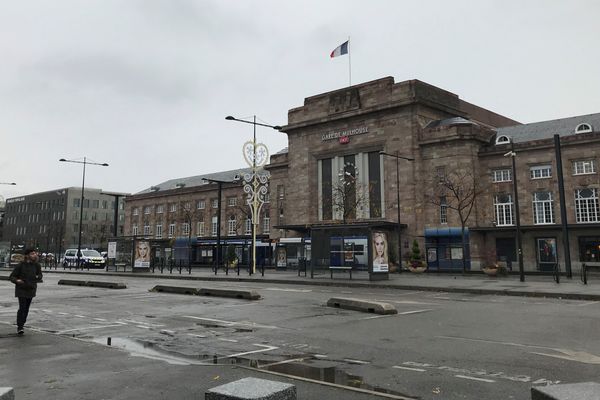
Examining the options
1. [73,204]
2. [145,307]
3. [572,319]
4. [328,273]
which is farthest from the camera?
[73,204]

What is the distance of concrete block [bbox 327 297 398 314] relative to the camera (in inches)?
536

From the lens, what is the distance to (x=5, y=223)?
138 m

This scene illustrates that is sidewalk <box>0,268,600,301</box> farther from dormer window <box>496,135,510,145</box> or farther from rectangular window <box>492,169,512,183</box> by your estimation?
dormer window <box>496,135,510,145</box>

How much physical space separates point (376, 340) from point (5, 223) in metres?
153

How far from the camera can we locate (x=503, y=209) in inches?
1884

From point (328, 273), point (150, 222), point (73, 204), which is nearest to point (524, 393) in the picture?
point (328, 273)

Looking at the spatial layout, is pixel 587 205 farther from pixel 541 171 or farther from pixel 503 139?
pixel 503 139

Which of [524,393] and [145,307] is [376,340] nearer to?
[524,393]

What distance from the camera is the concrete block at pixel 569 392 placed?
12.9 ft

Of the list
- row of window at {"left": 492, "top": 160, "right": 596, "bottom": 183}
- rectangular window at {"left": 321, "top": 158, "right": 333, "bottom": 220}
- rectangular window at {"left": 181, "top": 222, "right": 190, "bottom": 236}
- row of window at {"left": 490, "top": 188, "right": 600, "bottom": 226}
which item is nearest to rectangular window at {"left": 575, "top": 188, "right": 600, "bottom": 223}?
row of window at {"left": 490, "top": 188, "right": 600, "bottom": 226}

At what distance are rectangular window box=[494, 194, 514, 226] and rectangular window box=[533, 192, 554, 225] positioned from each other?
212 centimetres

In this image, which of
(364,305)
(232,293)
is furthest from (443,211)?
(364,305)

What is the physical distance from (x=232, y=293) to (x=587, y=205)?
121 feet

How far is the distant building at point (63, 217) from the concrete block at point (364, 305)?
103 meters
